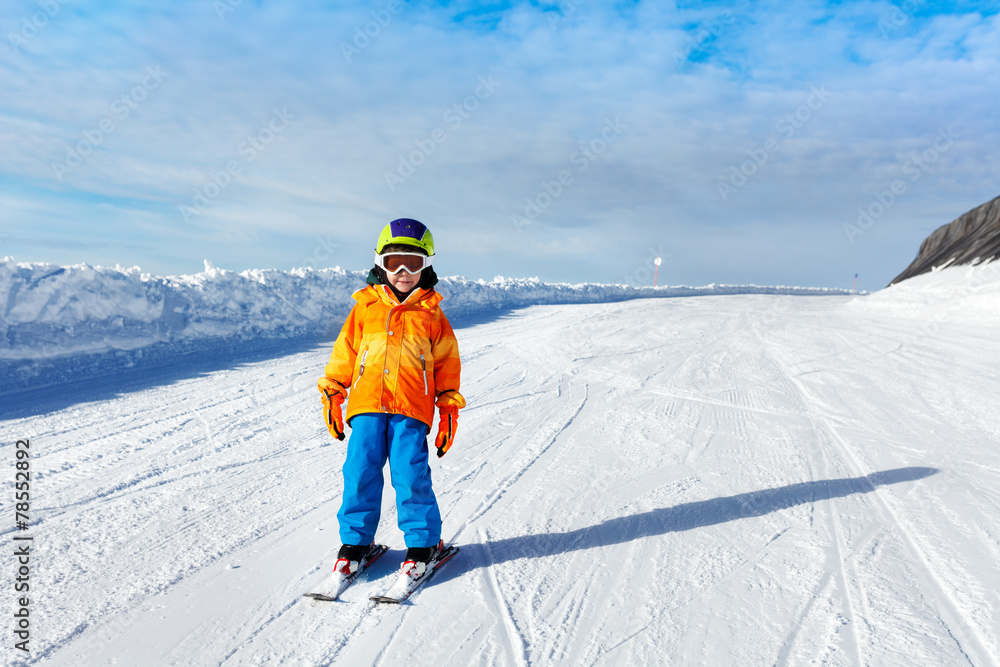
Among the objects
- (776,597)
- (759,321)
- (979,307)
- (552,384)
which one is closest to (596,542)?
(776,597)

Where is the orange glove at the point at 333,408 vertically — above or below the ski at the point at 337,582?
above

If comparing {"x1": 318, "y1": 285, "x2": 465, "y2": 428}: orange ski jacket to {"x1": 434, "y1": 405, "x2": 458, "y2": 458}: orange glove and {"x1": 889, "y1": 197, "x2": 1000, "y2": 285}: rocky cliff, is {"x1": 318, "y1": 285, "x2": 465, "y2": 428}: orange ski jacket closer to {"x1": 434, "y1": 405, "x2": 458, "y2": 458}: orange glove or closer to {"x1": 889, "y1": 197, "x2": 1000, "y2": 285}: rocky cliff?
{"x1": 434, "y1": 405, "x2": 458, "y2": 458}: orange glove

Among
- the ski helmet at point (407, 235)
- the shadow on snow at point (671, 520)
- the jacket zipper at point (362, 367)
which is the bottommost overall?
the shadow on snow at point (671, 520)

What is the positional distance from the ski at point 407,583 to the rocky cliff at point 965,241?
1941 cm

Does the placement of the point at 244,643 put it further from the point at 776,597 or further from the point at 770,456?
the point at 770,456

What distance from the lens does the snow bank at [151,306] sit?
8125mm

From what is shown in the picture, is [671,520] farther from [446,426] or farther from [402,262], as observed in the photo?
[402,262]

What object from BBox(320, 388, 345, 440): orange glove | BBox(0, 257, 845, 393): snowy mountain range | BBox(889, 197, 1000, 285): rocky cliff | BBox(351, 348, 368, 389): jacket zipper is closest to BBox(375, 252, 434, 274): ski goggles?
BBox(351, 348, 368, 389): jacket zipper

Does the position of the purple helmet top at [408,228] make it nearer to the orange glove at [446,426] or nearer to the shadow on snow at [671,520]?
the orange glove at [446,426]

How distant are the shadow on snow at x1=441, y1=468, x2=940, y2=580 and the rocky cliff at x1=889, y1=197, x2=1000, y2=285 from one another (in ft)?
54.9

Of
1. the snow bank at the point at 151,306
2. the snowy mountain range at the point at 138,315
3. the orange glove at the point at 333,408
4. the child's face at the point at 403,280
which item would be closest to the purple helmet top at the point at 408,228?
the child's face at the point at 403,280

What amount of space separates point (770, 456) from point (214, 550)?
404cm

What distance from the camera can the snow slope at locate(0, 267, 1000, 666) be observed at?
213 centimetres

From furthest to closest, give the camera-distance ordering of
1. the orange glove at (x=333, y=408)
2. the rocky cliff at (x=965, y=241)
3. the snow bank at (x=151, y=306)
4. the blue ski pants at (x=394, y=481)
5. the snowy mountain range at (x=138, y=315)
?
1. the rocky cliff at (x=965, y=241)
2. the snow bank at (x=151, y=306)
3. the snowy mountain range at (x=138, y=315)
4. the orange glove at (x=333, y=408)
5. the blue ski pants at (x=394, y=481)
